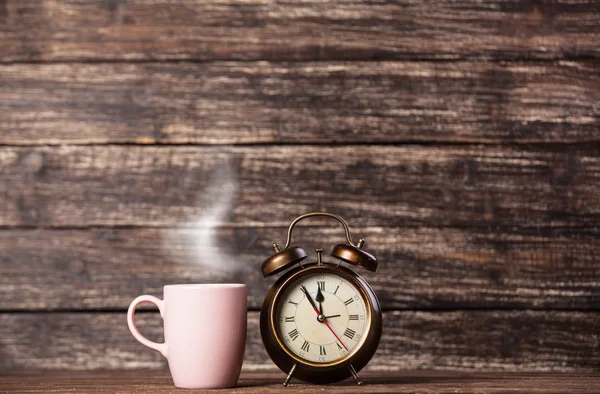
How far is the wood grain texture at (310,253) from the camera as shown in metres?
1.27

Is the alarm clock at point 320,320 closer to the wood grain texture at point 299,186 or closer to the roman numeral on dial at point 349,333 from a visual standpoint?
the roman numeral on dial at point 349,333

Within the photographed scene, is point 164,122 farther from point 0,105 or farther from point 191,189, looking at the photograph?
point 0,105

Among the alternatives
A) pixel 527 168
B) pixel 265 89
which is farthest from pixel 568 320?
pixel 265 89

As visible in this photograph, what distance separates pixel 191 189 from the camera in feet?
4.24

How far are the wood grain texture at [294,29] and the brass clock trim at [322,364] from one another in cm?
45

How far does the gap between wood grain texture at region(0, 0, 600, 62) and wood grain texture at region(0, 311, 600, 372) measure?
453mm

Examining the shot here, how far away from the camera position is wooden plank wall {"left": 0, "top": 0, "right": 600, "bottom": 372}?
1268 millimetres

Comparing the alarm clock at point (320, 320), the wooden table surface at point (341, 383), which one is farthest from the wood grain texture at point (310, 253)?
the alarm clock at point (320, 320)

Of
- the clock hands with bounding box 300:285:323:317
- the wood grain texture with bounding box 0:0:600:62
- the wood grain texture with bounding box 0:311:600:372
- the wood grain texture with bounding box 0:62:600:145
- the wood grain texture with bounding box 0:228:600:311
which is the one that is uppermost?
the wood grain texture with bounding box 0:0:600:62

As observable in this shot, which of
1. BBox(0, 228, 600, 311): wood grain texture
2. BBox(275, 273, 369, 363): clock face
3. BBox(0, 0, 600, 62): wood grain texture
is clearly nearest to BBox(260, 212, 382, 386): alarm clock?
BBox(275, 273, 369, 363): clock face

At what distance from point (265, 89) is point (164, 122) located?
7.3 inches

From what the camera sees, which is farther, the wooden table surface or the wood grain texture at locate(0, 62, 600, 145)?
the wood grain texture at locate(0, 62, 600, 145)

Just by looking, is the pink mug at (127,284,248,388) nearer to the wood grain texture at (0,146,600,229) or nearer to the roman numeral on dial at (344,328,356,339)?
the roman numeral on dial at (344,328,356,339)

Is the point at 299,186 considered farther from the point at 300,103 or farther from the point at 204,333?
the point at 204,333
